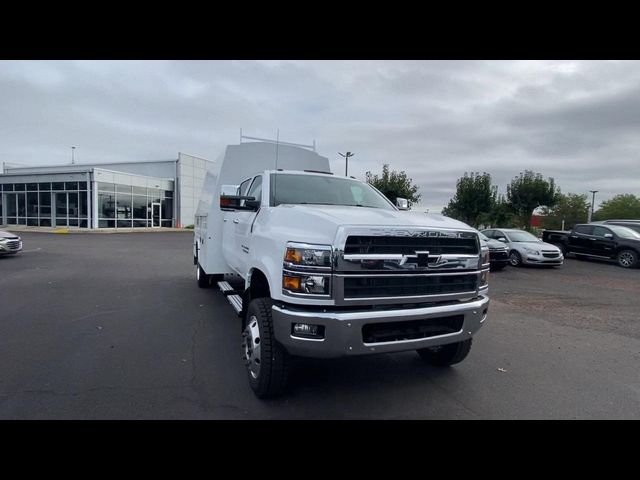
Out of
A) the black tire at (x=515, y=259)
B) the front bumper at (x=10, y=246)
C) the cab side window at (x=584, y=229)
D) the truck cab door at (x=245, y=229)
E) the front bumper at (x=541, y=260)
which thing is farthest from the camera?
the cab side window at (x=584, y=229)

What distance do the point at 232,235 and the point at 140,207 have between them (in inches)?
1170

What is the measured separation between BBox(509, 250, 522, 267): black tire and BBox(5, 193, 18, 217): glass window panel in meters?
36.0

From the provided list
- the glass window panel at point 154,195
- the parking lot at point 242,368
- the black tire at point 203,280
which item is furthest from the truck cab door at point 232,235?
the glass window panel at point 154,195

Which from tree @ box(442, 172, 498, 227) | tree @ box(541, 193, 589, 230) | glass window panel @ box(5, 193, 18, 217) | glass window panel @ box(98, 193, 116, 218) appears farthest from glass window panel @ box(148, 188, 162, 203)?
tree @ box(541, 193, 589, 230)

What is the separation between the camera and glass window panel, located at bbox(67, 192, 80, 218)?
94.1 feet

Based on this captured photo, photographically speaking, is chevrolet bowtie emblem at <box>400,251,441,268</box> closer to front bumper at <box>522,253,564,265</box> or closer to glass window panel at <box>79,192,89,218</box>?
front bumper at <box>522,253,564,265</box>

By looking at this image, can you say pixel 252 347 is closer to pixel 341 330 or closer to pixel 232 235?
pixel 341 330

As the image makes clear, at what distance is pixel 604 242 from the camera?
1555 cm

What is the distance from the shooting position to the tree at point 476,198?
104 ft

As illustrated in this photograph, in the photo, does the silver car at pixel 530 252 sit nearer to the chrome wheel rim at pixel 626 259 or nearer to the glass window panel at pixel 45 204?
the chrome wheel rim at pixel 626 259

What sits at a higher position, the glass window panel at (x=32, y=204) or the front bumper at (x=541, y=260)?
the glass window panel at (x=32, y=204)

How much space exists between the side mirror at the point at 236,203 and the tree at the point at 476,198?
30.2m
